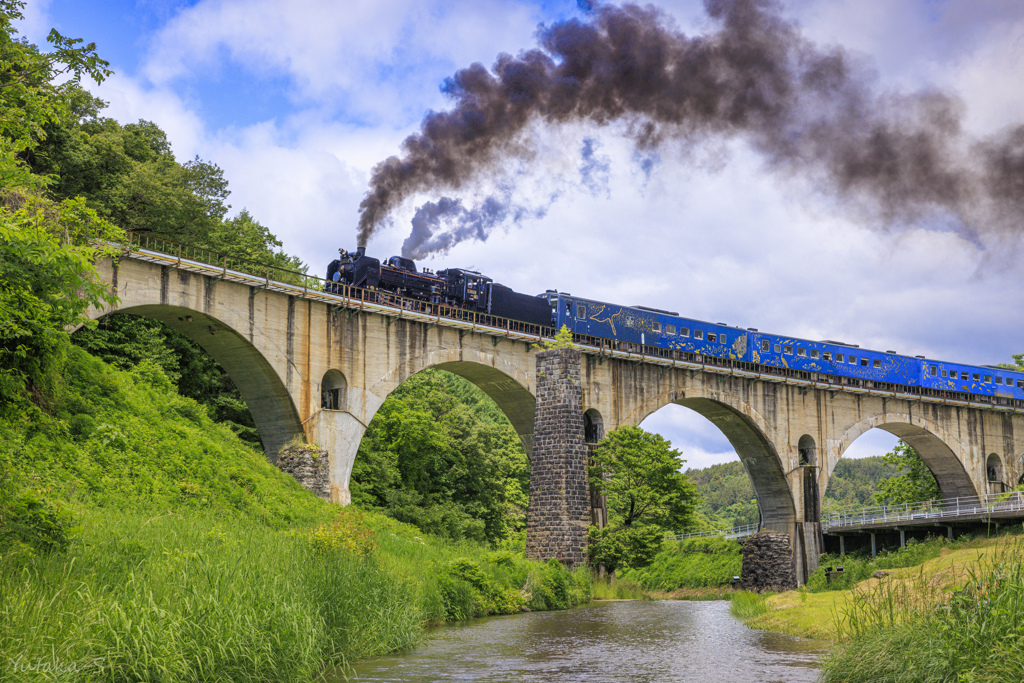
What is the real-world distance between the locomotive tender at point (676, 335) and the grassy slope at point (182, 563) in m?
11.2

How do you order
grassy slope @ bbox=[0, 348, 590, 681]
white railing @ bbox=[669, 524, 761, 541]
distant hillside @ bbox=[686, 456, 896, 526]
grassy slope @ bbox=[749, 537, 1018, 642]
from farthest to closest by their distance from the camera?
1. distant hillside @ bbox=[686, 456, 896, 526]
2. white railing @ bbox=[669, 524, 761, 541]
3. grassy slope @ bbox=[749, 537, 1018, 642]
4. grassy slope @ bbox=[0, 348, 590, 681]

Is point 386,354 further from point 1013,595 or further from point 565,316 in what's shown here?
point 1013,595

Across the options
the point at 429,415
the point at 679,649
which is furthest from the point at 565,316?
the point at 679,649

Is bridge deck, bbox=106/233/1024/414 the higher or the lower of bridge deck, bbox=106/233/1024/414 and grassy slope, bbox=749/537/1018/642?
the higher

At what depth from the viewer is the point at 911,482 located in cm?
6131

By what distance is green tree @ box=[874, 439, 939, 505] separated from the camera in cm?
5981

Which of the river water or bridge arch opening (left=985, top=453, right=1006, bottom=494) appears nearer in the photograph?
the river water

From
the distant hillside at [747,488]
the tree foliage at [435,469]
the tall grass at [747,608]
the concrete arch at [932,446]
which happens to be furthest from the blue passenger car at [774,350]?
the distant hillside at [747,488]

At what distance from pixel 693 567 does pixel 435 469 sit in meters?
20.5

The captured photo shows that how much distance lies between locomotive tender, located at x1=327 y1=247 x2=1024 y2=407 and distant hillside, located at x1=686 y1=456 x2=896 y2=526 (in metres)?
55.4

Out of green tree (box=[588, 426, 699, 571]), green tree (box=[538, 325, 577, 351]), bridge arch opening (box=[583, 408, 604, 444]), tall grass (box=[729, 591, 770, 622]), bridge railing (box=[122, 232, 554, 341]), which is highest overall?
bridge railing (box=[122, 232, 554, 341])

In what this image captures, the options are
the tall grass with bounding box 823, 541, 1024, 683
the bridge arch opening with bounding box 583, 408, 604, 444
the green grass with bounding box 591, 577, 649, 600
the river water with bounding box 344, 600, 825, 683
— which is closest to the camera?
the tall grass with bounding box 823, 541, 1024, 683

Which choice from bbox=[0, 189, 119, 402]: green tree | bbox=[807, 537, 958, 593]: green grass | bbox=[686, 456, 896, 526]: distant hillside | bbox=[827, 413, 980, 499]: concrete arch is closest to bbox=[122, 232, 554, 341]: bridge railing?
bbox=[0, 189, 119, 402]: green tree

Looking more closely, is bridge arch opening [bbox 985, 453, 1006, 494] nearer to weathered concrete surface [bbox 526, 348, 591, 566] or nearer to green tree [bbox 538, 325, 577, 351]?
weathered concrete surface [bbox 526, 348, 591, 566]
